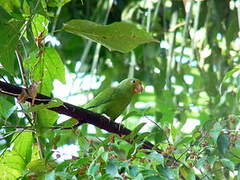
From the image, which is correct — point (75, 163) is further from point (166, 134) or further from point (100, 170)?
point (166, 134)

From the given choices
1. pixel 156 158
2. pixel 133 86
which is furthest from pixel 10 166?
pixel 133 86

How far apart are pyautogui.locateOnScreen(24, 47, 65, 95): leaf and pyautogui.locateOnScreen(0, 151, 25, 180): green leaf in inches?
4.5

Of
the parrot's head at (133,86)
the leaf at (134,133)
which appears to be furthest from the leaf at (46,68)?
the parrot's head at (133,86)

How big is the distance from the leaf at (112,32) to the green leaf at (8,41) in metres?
0.07

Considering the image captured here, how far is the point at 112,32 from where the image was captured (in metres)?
0.85

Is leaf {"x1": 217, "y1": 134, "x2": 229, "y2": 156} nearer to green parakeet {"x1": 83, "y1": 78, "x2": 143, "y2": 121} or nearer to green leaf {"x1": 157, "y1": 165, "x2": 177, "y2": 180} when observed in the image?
green leaf {"x1": 157, "y1": 165, "x2": 177, "y2": 180}

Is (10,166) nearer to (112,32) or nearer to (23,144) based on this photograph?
(23,144)

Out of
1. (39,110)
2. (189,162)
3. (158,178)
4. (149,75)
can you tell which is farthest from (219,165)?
(149,75)

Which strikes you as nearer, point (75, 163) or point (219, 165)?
point (75, 163)

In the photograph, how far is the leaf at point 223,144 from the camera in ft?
2.78

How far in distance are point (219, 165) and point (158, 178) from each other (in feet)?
0.66

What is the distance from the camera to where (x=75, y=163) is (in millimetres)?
804

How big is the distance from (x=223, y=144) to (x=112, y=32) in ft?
0.76

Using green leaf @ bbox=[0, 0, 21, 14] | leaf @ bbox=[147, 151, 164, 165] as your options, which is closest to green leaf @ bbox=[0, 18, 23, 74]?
green leaf @ bbox=[0, 0, 21, 14]
